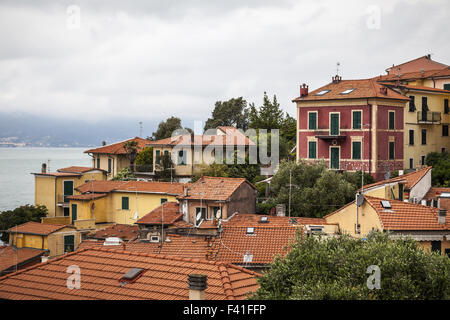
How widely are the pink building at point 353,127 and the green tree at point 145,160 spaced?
41.0ft

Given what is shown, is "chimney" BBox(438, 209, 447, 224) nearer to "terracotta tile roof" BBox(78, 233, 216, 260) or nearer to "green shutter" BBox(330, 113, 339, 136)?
"terracotta tile roof" BBox(78, 233, 216, 260)

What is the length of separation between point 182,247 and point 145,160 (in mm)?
23896

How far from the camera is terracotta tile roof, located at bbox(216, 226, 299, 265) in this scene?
21.1 meters

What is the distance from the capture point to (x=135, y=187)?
36562 millimetres

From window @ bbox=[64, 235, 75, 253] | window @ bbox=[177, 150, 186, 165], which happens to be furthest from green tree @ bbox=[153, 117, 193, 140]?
window @ bbox=[64, 235, 75, 253]

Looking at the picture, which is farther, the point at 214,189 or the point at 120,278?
the point at 214,189

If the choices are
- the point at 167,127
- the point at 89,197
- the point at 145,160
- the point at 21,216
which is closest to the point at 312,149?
the point at 89,197

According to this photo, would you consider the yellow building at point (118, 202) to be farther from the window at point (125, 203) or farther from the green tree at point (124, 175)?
the green tree at point (124, 175)

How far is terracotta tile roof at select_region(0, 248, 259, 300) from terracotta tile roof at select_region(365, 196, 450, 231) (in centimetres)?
791

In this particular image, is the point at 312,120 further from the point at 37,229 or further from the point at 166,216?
the point at 37,229

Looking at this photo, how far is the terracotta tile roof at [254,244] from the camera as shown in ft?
69.2
